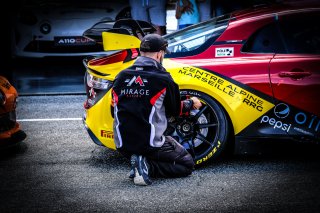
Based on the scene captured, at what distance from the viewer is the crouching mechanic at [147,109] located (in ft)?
17.1

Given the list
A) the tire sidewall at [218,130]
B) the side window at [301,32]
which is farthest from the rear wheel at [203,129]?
the side window at [301,32]

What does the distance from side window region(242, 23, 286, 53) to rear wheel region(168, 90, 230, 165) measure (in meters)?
0.61

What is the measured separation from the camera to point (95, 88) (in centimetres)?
586

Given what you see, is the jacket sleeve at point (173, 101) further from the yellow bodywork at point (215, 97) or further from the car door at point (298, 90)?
the car door at point (298, 90)

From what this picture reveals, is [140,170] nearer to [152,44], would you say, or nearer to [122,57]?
[152,44]

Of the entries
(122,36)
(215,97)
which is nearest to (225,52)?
(215,97)

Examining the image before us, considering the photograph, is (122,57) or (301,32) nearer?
(301,32)

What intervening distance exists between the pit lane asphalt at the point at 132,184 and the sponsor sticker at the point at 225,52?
3.28 feet

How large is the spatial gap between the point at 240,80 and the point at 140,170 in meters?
1.17

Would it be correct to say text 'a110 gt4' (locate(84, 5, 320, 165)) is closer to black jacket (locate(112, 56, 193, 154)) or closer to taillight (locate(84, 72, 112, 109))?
taillight (locate(84, 72, 112, 109))

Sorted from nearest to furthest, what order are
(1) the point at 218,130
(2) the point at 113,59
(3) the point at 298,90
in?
(3) the point at 298,90
(1) the point at 218,130
(2) the point at 113,59

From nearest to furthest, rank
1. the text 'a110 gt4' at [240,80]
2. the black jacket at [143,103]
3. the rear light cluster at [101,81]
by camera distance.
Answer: the black jacket at [143,103] → the text 'a110 gt4' at [240,80] → the rear light cluster at [101,81]

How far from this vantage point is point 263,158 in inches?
238

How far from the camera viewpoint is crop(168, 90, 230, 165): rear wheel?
5.61 meters
